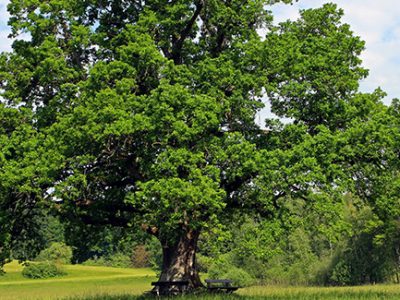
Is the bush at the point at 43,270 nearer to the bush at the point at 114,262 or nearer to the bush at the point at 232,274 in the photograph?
the bush at the point at 232,274

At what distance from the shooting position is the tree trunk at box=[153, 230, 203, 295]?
25.5 m

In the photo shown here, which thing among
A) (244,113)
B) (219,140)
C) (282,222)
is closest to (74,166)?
(219,140)

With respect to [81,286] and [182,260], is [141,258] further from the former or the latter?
[182,260]

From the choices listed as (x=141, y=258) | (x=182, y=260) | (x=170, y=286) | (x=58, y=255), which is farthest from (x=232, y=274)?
(x=141, y=258)

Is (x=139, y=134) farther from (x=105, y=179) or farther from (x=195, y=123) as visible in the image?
(x=105, y=179)

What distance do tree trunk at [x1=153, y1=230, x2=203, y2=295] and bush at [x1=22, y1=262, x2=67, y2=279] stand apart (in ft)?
197

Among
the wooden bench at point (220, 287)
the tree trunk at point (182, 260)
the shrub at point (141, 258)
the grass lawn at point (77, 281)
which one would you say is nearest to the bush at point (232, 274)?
the grass lawn at point (77, 281)

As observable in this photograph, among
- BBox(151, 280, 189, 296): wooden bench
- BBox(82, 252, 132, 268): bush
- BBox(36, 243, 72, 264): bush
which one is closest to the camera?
BBox(151, 280, 189, 296): wooden bench

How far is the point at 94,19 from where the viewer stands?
26906 mm

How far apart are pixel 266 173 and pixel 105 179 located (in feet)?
26.9

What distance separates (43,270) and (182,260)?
62.0m

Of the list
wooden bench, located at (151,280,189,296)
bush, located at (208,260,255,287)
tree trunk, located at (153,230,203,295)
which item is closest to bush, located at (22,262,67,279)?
bush, located at (208,260,255,287)

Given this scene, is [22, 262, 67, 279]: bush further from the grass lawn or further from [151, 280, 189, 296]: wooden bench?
[151, 280, 189, 296]: wooden bench

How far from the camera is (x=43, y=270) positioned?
269 feet
